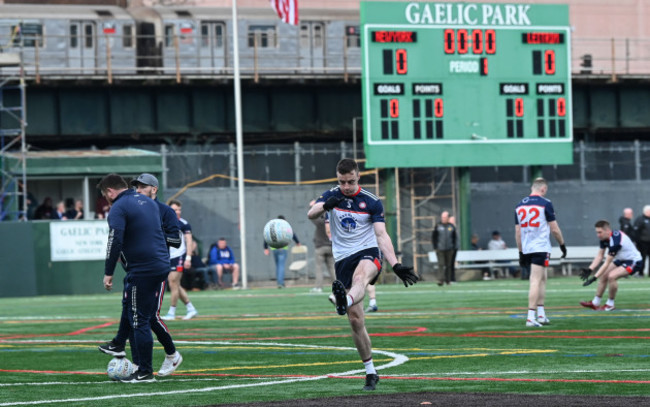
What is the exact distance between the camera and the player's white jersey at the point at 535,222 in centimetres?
1686

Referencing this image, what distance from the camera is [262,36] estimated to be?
46.3 metres

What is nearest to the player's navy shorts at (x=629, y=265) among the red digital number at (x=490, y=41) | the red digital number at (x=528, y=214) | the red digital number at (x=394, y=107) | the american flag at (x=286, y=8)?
the red digital number at (x=528, y=214)

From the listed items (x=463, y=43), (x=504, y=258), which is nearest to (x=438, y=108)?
(x=463, y=43)

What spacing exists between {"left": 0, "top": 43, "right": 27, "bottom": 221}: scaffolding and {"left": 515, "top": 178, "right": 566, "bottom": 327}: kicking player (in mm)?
21879

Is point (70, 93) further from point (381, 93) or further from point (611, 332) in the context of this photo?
point (611, 332)

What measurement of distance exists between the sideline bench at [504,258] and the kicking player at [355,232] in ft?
93.0

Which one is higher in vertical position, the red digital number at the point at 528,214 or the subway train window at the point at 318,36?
the subway train window at the point at 318,36

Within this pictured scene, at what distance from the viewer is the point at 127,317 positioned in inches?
466

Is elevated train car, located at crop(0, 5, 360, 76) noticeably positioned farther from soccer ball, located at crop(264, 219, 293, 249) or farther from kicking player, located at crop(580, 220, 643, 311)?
soccer ball, located at crop(264, 219, 293, 249)

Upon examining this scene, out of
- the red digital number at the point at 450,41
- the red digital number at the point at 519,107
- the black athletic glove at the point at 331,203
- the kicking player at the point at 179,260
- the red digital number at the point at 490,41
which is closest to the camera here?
the black athletic glove at the point at 331,203

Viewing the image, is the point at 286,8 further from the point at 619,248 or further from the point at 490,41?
the point at 619,248

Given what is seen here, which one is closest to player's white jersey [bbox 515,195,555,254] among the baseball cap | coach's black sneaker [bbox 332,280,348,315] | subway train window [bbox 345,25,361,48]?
the baseball cap

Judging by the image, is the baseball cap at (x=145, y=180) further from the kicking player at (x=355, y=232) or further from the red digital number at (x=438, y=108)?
the red digital number at (x=438, y=108)

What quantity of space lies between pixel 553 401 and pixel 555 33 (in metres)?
28.5
